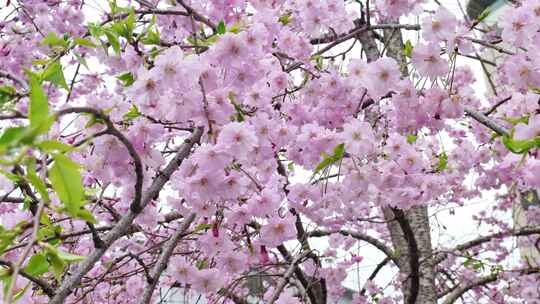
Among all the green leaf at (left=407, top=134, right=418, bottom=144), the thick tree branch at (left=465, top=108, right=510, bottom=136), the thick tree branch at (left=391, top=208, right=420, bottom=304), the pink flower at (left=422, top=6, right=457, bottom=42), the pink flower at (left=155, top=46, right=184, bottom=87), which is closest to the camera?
the pink flower at (left=155, top=46, right=184, bottom=87)

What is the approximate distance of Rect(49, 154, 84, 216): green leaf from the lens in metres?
0.84

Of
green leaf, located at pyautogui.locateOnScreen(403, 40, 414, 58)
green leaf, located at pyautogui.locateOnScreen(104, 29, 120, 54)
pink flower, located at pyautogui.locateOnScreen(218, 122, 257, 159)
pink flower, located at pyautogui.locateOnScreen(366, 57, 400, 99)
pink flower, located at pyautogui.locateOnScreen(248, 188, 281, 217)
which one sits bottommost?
pink flower, located at pyautogui.locateOnScreen(218, 122, 257, 159)

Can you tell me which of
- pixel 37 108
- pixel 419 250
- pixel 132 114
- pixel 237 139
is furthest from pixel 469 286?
pixel 37 108

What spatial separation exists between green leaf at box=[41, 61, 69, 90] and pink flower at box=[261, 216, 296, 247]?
3.25 feet

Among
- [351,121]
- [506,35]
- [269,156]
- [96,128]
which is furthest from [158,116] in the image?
[506,35]

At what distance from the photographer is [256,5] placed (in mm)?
2508

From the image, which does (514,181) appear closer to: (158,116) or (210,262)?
(210,262)

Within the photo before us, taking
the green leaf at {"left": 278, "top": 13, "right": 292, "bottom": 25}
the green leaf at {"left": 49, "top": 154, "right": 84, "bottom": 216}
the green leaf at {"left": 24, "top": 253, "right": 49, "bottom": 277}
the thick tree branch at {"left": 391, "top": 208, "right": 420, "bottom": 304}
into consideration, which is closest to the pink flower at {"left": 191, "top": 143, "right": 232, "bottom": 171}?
the green leaf at {"left": 24, "top": 253, "right": 49, "bottom": 277}

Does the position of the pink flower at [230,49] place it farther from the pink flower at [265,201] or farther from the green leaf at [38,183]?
the green leaf at [38,183]

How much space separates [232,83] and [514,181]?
2.16 meters

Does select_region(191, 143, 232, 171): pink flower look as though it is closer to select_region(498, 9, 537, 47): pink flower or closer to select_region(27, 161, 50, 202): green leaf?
select_region(27, 161, 50, 202): green leaf

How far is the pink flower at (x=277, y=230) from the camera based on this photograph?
216 cm

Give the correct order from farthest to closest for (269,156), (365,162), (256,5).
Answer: (256,5), (365,162), (269,156)

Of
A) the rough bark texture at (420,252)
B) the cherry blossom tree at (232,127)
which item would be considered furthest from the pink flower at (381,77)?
the rough bark texture at (420,252)
